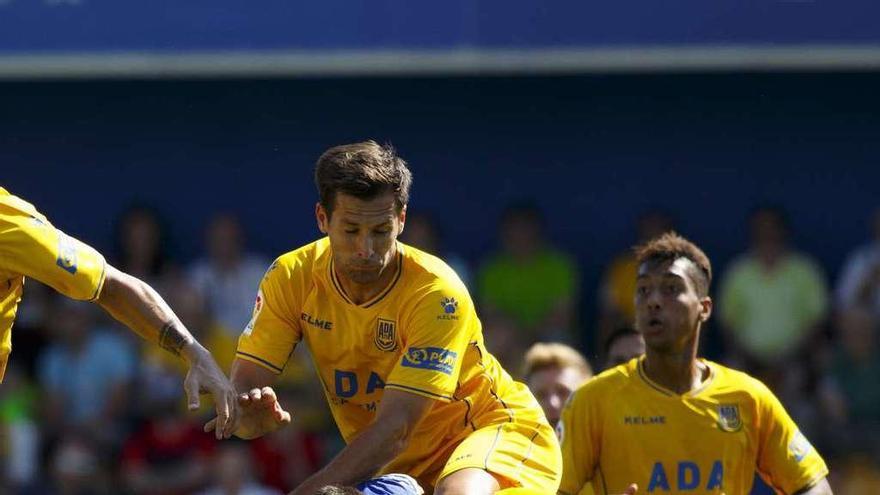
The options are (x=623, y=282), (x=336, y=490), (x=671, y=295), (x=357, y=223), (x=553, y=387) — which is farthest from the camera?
(x=623, y=282)

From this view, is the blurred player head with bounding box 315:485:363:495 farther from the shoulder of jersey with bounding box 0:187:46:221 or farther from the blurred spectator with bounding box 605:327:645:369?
the blurred spectator with bounding box 605:327:645:369

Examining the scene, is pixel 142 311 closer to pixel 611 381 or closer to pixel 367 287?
pixel 367 287

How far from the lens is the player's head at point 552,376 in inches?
308

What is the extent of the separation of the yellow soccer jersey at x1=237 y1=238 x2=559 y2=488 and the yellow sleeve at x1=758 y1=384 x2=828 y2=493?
1.22m

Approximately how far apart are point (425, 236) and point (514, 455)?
5.38 meters

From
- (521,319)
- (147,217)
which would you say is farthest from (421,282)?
(147,217)

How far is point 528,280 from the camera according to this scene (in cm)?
1145

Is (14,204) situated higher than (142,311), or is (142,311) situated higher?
(14,204)

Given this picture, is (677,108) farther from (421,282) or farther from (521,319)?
(421,282)

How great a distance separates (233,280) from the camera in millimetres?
11422

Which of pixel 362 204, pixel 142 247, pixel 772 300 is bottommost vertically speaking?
pixel 362 204

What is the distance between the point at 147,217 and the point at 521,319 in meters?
2.77

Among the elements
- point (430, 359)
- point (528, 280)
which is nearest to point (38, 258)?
point (430, 359)

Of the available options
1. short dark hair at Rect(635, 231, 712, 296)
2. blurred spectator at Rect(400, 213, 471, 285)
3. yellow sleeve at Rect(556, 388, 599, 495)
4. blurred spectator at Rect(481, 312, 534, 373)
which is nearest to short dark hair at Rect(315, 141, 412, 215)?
yellow sleeve at Rect(556, 388, 599, 495)
